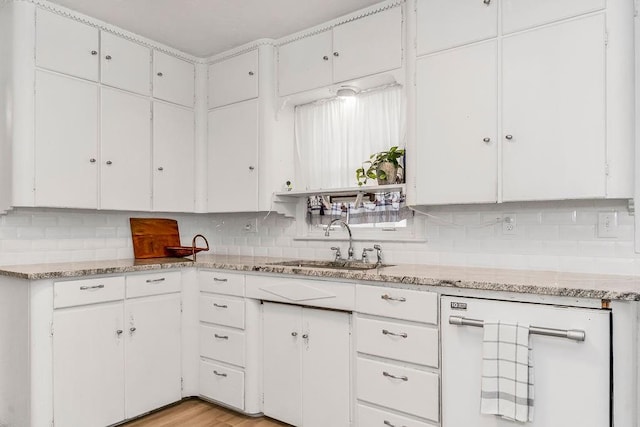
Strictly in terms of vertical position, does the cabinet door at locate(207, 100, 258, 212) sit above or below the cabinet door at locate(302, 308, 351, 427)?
above

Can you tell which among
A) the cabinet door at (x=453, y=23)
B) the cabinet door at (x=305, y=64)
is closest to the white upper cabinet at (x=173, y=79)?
the cabinet door at (x=305, y=64)

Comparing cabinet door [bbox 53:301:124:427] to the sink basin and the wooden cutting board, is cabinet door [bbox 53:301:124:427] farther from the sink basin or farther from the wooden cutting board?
the sink basin

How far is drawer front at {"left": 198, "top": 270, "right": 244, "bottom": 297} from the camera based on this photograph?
9.22 ft

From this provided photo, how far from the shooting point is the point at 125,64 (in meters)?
3.13

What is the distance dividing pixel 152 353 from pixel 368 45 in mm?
Result: 2429

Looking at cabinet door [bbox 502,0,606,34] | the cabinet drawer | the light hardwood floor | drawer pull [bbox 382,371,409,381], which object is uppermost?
cabinet door [bbox 502,0,606,34]

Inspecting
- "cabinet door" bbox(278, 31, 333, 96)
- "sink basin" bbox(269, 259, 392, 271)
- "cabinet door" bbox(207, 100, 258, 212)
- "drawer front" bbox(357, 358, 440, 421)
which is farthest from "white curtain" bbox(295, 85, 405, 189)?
"drawer front" bbox(357, 358, 440, 421)

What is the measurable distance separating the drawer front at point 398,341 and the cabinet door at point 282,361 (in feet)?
1.47

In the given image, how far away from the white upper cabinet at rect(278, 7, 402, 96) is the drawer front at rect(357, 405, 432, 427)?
1970 mm

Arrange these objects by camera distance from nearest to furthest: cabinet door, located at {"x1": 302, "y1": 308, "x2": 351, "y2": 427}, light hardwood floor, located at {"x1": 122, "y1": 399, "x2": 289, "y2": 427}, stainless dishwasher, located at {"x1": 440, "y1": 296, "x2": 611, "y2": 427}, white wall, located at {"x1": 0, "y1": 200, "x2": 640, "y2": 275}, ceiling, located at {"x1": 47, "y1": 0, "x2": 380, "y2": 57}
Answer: stainless dishwasher, located at {"x1": 440, "y1": 296, "x2": 611, "y2": 427} → white wall, located at {"x1": 0, "y1": 200, "x2": 640, "y2": 275} → cabinet door, located at {"x1": 302, "y1": 308, "x2": 351, "y2": 427} → light hardwood floor, located at {"x1": 122, "y1": 399, "x2": 289, "y2": 427} → ceiling, located at {"x1": 47, "y1": 0, "x2": 380, "y2": 57}

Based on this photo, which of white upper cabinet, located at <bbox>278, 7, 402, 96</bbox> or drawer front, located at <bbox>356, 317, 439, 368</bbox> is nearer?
drawer front, located at <bbox>356, 317, 439, 368</bbox>

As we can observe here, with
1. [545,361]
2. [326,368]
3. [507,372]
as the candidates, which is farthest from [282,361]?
[545,361]

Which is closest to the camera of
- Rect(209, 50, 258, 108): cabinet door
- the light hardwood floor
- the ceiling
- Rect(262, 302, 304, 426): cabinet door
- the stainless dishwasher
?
the stainless dishwasher

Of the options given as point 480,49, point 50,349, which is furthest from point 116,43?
point 480,49
